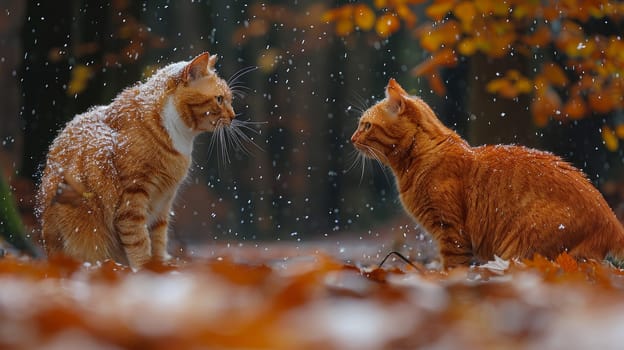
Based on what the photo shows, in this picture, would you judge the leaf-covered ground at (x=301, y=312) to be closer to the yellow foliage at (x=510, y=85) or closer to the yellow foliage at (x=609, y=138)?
the yellow foliage at (x=510, y=85)

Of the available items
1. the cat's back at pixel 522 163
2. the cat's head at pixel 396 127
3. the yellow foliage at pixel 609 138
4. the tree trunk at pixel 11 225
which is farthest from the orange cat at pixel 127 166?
the yellow foliage at pixel 609 138

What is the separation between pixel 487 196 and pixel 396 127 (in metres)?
0.61

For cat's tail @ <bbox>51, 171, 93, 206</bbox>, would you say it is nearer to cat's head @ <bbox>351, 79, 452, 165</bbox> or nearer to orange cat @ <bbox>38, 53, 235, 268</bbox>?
orange cat @ <bbox>38, 53, 235, 268</bbox>

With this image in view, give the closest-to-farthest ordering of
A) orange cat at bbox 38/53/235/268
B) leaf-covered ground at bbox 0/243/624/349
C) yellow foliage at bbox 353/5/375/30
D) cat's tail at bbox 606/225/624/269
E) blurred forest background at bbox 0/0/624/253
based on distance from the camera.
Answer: leaf-covered ground at bbox 0/243/624/349 < cat's tail at bbox 606/225/624/269 < orange cat at bbox 38/53/235/268 < blurred forest background at bbox 0/0/624/253 < yellow foliage at bbox 353/5/375/30

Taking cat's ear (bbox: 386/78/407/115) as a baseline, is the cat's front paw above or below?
below

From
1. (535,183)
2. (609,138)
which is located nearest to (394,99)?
(535,183)

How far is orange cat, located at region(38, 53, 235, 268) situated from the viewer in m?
3.14

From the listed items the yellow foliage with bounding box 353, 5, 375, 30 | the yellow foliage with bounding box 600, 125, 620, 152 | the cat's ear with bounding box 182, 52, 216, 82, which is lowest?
the yellow foliage with bounding box 600, 125, 620, 152

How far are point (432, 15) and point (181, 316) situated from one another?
4.77 meters

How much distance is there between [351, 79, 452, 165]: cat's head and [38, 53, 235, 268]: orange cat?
0.81m

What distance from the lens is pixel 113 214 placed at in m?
3.14

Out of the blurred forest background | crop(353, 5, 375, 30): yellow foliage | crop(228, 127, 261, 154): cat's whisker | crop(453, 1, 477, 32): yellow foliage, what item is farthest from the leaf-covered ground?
crop(353, 5, 375, 30): yellow foliage

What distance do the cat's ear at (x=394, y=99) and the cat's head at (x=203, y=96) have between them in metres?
0.82

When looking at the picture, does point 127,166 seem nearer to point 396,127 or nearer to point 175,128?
point 175,128
